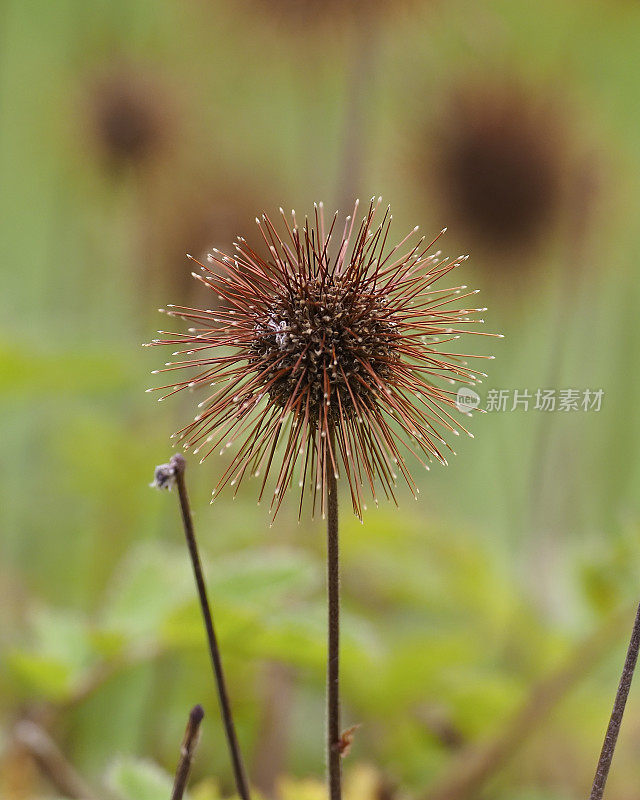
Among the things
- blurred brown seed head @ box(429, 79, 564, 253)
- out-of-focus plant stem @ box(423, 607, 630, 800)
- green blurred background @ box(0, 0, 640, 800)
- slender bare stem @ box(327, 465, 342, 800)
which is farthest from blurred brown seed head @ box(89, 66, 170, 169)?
slender bare stem @ box(327, 465, 342, 800)

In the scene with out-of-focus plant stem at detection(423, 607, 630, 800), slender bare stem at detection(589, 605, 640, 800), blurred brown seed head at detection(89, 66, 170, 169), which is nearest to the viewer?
slender bare stem at detection(589, 605, 640, 800)

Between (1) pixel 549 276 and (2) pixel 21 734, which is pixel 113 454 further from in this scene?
(1) pixel 549 276

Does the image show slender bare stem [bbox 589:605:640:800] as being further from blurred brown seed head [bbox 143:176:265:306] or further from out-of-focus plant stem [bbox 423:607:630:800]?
blurred brown seed head [bbox 143:176:265:306]

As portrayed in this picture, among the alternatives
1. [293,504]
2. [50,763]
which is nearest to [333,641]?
[50,763]

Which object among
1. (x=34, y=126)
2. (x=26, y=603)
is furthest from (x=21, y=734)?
(x=34, y=126)

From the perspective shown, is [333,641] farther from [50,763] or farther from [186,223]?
[186,223]

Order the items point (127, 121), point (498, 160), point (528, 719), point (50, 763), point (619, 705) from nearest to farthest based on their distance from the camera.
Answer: point (619, 705) < point (50, 763) < point (528, 719) < point (498, 160) < point (127, 121)
